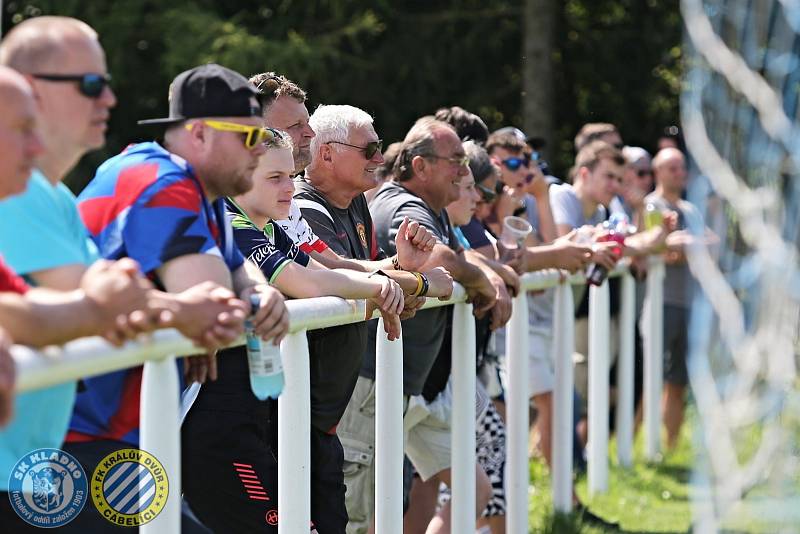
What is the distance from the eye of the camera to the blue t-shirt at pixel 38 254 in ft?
8.80

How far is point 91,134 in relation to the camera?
292 centimetres

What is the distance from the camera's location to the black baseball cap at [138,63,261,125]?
3.34 metres

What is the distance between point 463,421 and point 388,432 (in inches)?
31.0

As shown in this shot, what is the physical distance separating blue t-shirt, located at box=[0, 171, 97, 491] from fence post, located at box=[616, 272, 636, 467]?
6.20 m

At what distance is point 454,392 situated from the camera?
5207 millimetres

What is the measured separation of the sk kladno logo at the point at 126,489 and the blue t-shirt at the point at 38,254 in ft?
0.71

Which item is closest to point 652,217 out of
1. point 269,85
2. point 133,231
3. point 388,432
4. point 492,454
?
point 492,454

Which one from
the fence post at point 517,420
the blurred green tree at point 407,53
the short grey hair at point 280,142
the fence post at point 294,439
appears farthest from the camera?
the blurred green tree at point 407,53

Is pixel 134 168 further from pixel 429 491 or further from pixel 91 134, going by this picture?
pixel 429 491

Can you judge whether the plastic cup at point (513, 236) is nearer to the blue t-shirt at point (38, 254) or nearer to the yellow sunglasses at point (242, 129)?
the yellow sunglasses at point (242, 129)

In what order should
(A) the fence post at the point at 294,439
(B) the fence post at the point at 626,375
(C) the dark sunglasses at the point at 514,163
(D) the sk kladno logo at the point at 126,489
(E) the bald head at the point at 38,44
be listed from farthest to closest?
1. (B) the fence post at the point at 626,375
2. (C) the dark sunglasses at the point at 514,163
3. (A) the fence post at the point at 294,439
4. (D) the sk kladno logo at the point at 126,489
5. (E) the bald head at the point at 38,44

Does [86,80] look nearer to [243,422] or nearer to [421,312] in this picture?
[243,422]

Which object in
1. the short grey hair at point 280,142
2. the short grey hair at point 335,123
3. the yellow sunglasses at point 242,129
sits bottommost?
the yellow sunglasses at point 242,129

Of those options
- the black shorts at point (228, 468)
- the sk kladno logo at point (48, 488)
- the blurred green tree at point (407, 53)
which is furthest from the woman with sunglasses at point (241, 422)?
the blurred green tree at point (407, 53)
